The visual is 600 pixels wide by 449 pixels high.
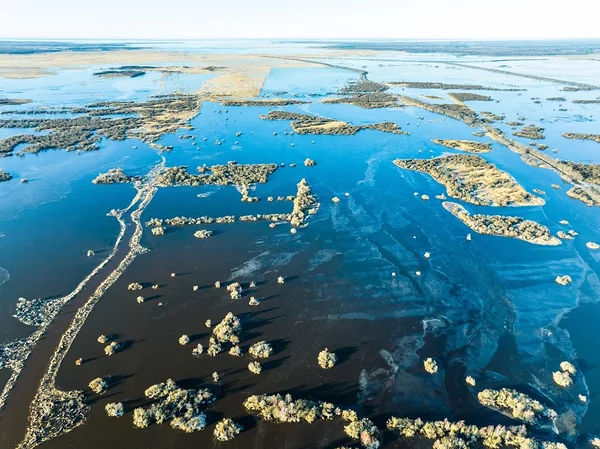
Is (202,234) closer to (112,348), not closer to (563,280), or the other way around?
(112,348)

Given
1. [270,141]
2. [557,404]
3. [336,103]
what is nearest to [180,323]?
[557,404]

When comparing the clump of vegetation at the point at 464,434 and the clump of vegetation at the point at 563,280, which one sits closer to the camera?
the clump of vegetation at the point at 464,434

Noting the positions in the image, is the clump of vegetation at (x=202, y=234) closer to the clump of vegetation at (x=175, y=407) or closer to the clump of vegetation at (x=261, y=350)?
the clump of vegetation at (x=261, y=350)

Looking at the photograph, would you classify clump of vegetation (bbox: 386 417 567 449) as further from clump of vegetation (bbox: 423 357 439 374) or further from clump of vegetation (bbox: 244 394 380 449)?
clump of vegetation (bbox: 423 357 439 374)

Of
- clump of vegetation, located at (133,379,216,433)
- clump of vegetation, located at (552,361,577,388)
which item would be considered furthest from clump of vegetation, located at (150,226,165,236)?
clump of vegetation, located at (552,361,577,388)

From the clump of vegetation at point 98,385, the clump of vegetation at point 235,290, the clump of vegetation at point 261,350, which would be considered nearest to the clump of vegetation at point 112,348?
the clump of vegetation at point 98,385

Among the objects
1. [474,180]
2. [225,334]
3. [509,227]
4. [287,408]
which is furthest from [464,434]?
[474,180]
